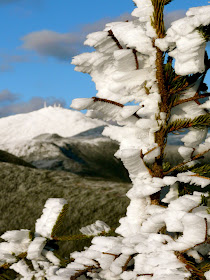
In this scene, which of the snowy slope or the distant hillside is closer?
the distant hillside

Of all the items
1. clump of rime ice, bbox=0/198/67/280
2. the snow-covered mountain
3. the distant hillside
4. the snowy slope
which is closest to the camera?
clump of rime ice, bbox=0/198/67/280

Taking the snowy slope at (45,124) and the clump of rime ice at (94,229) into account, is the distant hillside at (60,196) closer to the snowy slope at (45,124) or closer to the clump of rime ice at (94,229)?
the clump of rime ice at (94,229)

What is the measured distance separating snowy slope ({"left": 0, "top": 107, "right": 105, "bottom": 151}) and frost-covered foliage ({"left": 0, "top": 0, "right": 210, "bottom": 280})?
157 ft

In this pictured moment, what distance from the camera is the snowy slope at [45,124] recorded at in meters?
54.1

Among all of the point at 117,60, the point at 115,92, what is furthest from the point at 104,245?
the point at 117,60

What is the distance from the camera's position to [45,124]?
204 feet

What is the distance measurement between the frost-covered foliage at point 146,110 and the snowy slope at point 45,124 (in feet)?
157

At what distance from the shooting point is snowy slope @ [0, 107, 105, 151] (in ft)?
178

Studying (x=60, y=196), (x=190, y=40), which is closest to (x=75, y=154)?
(x=60, y=196)

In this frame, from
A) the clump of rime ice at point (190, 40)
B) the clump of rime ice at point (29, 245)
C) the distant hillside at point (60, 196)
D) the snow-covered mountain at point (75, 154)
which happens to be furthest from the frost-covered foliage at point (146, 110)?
the distant hillside at point (60, 196)

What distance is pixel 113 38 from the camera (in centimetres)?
295

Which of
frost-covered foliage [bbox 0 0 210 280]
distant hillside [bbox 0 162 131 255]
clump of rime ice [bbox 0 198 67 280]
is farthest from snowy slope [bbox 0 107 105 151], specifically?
frost-covered foliage [bbox 0 0 210 280]

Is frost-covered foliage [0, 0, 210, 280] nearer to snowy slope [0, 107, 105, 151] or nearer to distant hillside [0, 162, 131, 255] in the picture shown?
distant hillside [0, 162, 131, 255]

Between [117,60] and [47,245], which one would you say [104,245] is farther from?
[117,60]
